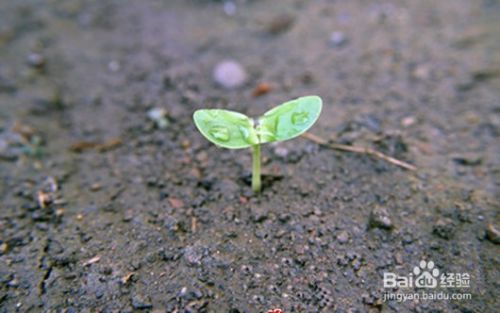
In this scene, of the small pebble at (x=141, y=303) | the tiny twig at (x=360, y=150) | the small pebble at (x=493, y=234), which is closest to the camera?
the small pebble at (x=141, y=303)

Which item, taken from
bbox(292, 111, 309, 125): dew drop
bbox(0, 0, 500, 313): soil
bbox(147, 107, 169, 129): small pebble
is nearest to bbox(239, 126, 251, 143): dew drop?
bbox(292, 111, 309, 125): dew drop

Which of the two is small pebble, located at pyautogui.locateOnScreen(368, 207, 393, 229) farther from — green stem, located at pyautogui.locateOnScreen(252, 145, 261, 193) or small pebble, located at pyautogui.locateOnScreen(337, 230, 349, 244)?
green stem, located at pyautogui.locateOnScreen(252, 145, 261, 193)

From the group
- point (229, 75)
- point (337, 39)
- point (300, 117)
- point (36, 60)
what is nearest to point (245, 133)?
point (300, 117)

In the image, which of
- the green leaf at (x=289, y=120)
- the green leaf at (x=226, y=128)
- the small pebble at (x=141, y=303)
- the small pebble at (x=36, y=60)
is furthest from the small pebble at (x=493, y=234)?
the small pebble at (x=36, y=60)

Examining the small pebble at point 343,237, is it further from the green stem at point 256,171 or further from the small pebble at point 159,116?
the small pebble at point 159,116

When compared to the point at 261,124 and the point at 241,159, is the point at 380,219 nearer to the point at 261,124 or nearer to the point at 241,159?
the point at 261,124
